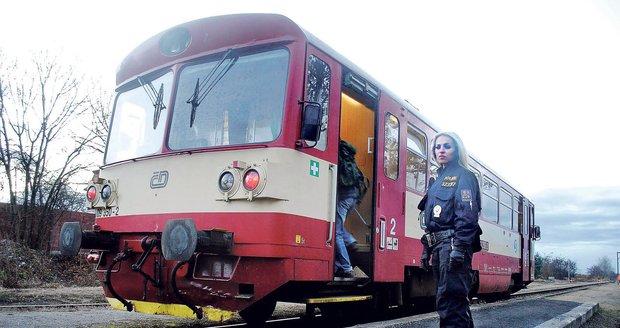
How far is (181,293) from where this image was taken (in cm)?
532

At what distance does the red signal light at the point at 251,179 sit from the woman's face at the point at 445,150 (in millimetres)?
1620

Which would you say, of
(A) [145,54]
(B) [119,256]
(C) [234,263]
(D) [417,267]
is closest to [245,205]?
(C) [234,263]

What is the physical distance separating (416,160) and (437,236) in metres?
4.03

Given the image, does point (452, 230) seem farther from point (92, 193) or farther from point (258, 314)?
point (92, 193)

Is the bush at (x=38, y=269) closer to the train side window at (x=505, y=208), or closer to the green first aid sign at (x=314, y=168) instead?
the green first aid sign at (x=314, y=168)

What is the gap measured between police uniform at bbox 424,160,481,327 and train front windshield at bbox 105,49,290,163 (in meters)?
1.74

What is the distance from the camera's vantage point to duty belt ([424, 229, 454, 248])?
13.8ft

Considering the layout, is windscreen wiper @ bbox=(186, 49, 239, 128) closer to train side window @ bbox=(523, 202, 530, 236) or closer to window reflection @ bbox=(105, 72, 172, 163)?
window reflection @ bbox=(105, 72, 172, 163)

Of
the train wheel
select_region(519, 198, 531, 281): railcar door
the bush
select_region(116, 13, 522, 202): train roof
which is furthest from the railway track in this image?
select_region(519, 198, 531, 281): railcar door

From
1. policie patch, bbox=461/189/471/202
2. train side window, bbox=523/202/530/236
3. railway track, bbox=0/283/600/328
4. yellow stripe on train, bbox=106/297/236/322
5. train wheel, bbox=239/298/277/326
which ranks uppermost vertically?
train side window, bbox=523/202/530/236

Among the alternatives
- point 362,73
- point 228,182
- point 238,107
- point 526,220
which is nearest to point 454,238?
point 228,182

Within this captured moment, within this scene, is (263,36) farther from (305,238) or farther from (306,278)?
(306,278)

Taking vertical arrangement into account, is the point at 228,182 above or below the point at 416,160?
below

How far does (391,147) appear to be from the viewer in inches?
287
